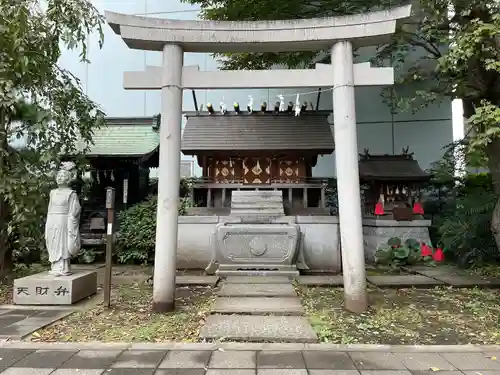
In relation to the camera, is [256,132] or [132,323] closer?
[132,323]

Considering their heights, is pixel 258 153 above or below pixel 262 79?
below

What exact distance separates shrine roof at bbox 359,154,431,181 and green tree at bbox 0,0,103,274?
9.60 metres

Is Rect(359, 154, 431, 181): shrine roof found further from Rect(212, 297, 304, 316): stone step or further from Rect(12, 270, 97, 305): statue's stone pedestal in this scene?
Rect(12, 270, 97, 305): statue's stone pedestal

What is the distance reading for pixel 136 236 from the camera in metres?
11.8

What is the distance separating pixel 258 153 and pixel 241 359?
28.8ft

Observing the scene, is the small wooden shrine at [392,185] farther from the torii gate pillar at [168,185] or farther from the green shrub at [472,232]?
the torii gate pillar at [168,185]

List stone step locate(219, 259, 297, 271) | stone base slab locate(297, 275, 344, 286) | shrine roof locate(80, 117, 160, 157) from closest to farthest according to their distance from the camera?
stone base slab locate(297, 275, 344, 286), stone step locate(219, 259, 297, 271), shrine roof locate(80, 117, 160, 157)

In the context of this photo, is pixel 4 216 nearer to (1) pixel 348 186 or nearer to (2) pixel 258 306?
(2) pixel 258 306

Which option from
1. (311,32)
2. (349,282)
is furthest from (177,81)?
(349,282)

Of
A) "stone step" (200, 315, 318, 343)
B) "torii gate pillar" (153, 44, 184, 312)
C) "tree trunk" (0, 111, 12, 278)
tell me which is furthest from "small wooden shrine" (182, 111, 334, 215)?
"stone step" (200, 315, 318, 343)

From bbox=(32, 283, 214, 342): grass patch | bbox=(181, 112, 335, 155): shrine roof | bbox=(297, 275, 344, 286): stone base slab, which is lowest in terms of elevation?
bbox=(32, 283, 214, 342): grass patch

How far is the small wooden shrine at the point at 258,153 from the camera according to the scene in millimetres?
11984

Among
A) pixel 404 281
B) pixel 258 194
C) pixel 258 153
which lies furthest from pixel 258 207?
pixel 404 281

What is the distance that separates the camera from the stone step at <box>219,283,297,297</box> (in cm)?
708
